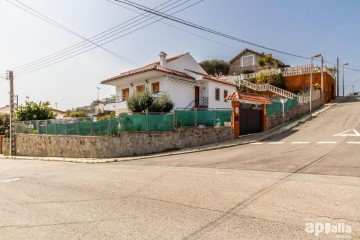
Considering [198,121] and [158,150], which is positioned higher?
[198,121]

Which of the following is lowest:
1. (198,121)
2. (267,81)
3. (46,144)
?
(46,144)

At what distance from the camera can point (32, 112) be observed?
1312 inches

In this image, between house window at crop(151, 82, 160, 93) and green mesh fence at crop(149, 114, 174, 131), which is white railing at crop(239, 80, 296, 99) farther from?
green mesh fence at crop(149, 114, 174, 131)

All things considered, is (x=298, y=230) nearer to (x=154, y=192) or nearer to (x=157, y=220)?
(x=157, y=220)

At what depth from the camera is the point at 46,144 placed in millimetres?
23500

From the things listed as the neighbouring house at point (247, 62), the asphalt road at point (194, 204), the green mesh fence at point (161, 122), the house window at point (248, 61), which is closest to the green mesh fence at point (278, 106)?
the green mesh fence at point (161, 122)

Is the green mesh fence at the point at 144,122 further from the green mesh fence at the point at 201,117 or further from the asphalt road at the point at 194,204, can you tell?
the asphalt road at the point at 194,204

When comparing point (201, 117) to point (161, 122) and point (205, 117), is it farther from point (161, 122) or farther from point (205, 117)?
point (161, 122)

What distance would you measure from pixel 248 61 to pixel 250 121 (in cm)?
3096

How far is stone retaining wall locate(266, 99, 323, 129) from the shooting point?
78.8 ft

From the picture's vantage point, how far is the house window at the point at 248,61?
1933 inches

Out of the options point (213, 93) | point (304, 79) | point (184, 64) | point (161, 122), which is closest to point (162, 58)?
point (184, 64)

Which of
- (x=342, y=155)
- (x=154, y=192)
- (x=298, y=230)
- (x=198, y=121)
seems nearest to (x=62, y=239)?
(x=154, y=192)

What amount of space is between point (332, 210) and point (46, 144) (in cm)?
2378
